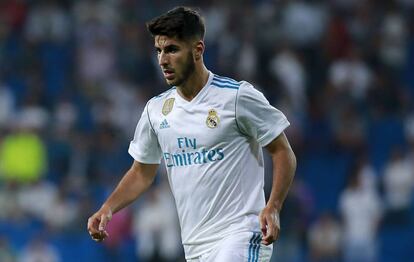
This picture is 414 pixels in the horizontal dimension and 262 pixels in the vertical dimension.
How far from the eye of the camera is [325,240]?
13.8 meters

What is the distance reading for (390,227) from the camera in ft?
45.9

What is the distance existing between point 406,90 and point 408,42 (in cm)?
132

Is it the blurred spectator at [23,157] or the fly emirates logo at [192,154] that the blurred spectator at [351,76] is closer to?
the blurred spectator at [23,157]

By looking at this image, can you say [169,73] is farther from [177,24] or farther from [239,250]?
[239,250]

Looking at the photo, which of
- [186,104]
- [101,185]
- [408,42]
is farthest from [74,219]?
[186,104]

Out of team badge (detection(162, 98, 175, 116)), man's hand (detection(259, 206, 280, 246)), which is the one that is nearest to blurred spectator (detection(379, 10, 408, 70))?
team badge (detection(162, 98, 175, 116))

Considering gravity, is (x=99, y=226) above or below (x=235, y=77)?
above

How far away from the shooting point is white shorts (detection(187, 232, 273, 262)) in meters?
5.66

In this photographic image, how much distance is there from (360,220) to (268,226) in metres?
8.55

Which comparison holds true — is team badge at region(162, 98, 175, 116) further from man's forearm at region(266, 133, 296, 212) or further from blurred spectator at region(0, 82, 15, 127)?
blurred spectator at region(0, 82, 15, 127)

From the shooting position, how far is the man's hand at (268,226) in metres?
5.35

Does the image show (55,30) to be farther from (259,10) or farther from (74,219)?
(74,219)

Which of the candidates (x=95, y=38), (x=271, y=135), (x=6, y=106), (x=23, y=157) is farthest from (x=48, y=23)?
(x=271, y=135)

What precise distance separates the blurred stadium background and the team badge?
696cm
